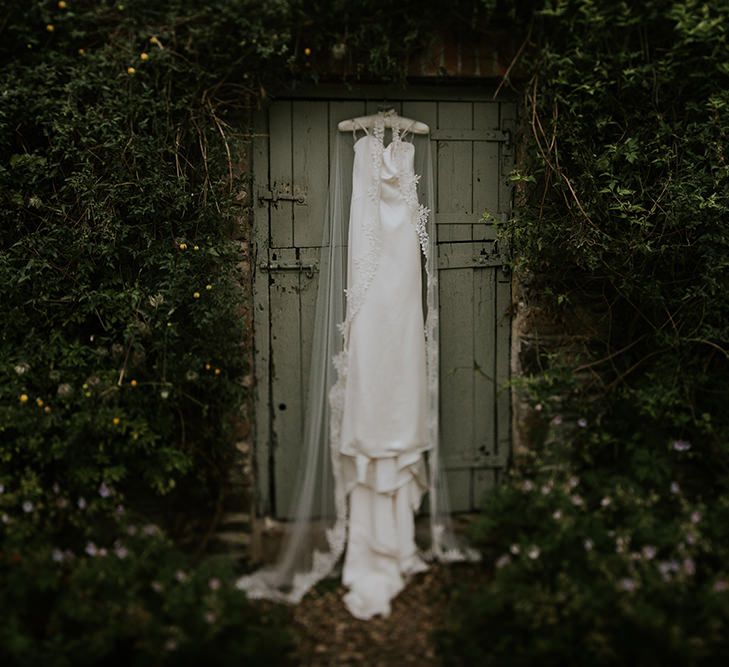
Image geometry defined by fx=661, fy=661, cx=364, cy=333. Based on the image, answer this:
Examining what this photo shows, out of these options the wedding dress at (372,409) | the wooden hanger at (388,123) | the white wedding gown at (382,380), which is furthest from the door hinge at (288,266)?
the wooden hanger at (388,123)

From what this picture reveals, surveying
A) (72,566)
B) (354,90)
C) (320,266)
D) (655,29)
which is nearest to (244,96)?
(354,90)

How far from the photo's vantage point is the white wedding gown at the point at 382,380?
3.26m

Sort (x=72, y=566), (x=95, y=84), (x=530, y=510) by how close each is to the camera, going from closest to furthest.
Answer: (x=72, y=566) → (x=530, y=510) → (x=95, y=84)

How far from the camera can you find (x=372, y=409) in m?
3.26

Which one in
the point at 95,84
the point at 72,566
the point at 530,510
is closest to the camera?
the point at 72,566

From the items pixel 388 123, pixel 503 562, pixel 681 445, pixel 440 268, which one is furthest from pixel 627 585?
pixel 388 123

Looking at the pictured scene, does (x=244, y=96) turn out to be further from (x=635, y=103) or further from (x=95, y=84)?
(x=635, y=103)

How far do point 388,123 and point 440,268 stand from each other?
2.64 ft

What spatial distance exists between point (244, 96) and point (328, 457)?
1.92 meters

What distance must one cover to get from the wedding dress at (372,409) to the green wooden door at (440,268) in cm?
18

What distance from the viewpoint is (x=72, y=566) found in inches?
113

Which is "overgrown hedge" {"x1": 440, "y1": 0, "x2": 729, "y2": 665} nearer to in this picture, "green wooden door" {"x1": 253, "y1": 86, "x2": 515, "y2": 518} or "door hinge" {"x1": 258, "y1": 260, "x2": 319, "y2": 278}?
"green wooden door" {"x1": 253, "y1": 86, "x2": 515, "y2": 518}

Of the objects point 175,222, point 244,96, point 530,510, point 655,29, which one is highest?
point 655,29

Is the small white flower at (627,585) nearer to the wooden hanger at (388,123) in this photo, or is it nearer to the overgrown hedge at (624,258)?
the overgrown hedge at (624,258)
